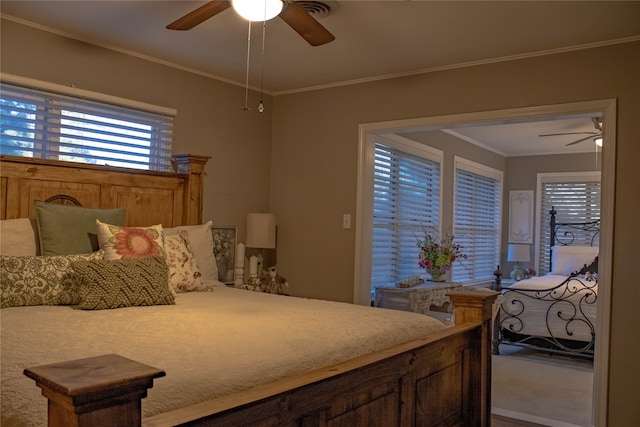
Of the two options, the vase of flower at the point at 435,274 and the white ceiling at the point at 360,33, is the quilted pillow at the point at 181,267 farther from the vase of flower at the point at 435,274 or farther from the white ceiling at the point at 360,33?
the vase of flower at the point at 435,274

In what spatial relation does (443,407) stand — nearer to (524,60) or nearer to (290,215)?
(524,60)

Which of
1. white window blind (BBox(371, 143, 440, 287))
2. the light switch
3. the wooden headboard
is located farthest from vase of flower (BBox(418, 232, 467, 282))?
the wooden headboard

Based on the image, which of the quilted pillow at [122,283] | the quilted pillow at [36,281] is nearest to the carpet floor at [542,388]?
the quilted pillow at [122,283]

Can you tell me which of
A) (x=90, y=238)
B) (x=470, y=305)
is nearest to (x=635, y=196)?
(x=470, y=305)

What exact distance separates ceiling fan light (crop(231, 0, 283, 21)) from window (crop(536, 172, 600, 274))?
20.7 ft

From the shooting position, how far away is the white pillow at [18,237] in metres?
2.75

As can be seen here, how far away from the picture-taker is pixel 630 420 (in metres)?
3.20

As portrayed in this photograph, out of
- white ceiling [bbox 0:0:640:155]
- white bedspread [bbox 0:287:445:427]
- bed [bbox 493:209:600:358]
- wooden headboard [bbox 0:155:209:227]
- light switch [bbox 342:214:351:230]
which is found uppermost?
white ceiling [bbox 0:0:640:155]

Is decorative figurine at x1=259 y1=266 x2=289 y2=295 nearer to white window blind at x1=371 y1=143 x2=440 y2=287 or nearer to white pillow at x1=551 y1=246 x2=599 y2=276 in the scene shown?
white window blind at x1=371 y1=143 x2=440 y2=287

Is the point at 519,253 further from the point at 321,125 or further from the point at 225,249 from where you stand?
the point at 225,249

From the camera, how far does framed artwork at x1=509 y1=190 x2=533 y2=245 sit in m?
7.86

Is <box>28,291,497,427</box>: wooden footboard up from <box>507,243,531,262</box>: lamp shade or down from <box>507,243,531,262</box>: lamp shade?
down

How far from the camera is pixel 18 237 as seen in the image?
2.82 metres

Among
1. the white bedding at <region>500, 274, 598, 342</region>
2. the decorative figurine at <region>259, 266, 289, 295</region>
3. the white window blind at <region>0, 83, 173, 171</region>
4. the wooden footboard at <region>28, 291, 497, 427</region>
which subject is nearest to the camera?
the wooden footboard at <region>28, 291, 497, 427</region>
